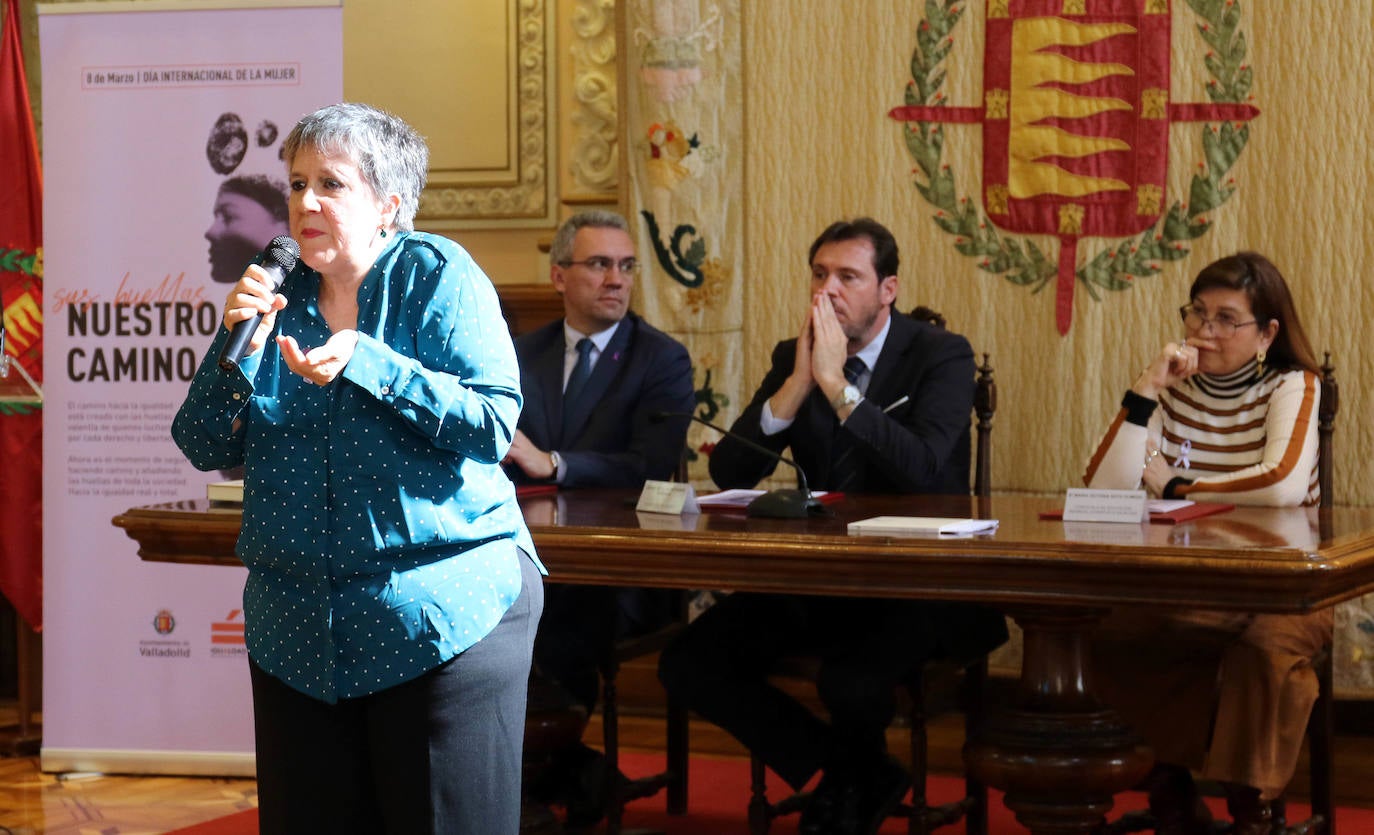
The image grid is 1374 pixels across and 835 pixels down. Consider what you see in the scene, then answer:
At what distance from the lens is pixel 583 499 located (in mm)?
3262

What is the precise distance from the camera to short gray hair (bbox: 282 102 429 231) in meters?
1.81

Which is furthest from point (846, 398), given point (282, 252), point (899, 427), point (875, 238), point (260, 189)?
point (282, 252)

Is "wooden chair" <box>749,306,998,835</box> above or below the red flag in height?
below

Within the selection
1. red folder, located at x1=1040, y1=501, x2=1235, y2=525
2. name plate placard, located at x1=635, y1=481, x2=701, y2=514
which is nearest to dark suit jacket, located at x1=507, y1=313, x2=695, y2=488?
name plate placard, located at x1=635, y1=481, x2=701, y2=514

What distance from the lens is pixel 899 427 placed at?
3314 millimetres

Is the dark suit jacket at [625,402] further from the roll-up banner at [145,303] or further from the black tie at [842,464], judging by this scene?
the roll-up banner at [145,303]

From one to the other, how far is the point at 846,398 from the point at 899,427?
0.13m

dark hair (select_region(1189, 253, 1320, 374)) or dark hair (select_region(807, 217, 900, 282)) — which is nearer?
dark hair (select_region(1189, 253, 1320, 374))

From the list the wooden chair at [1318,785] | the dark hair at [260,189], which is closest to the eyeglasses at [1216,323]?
the wooden chair at [1318,785]

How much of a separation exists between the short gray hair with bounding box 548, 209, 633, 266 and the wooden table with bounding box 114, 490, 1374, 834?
1.14 metres

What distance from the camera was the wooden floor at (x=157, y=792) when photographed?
3.56m

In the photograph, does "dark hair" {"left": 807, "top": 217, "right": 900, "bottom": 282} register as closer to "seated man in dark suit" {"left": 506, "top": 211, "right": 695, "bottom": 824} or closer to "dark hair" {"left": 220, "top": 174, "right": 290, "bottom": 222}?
"seated man in dark suit" {"left": 506, "top": 211, "right": 695, "bottom": 824}

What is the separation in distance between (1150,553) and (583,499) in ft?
4.23

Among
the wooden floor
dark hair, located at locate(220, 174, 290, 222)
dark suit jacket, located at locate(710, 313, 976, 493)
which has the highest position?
dark hair, located at locate(220, 174, 290, 222)
